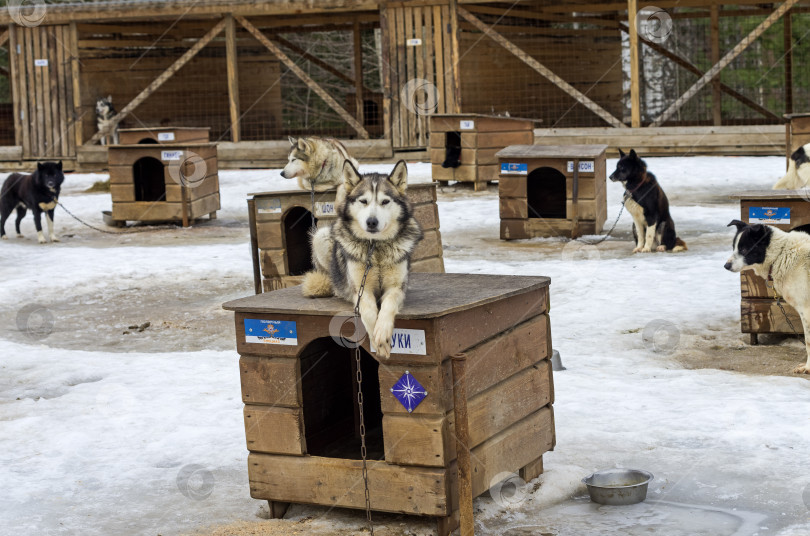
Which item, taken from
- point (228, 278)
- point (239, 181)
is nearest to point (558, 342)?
point (228, 278)

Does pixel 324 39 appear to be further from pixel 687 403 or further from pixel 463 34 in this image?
pixel 687 403

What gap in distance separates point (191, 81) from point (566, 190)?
14.2m

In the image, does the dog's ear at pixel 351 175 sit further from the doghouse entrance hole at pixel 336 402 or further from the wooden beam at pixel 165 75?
the wooden beam at pixel 165 75

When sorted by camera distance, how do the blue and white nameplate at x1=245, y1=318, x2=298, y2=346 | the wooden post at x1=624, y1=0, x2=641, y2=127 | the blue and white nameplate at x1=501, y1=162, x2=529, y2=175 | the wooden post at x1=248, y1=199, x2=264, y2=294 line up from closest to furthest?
1. the blue and white nameplate at x1=245, y1=318, x2=298, y2=346
2. the wooden post at x1=248, y1=199, x2=264, y2=294
3. the blue and white nameplate at x1=501, y1=162, x2=529, y2=175
4. the wooden post at x1=624, y1=0, x2=641, y2=127

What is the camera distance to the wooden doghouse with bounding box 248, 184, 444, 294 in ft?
28.5

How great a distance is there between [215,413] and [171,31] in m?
18.4

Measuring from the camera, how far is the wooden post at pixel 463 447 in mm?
4055

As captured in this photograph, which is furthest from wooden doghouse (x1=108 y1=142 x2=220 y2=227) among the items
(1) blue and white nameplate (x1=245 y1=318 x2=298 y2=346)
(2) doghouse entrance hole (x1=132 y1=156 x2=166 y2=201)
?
(1) blue and white nameplate (x1=245 y1=318 x2=298 y2=346)

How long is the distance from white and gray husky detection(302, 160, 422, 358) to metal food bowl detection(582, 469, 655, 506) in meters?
1.27

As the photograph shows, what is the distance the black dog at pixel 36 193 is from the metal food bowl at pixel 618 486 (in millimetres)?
10213

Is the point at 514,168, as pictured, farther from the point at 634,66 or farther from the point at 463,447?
the point at 463,447

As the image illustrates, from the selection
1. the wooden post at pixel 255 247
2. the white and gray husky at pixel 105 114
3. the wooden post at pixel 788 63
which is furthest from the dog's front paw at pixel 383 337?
the wooden post at pixel 788 63

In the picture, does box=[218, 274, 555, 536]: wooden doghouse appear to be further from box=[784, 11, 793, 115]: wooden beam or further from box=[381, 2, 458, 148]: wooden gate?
box=[784, 11, 793, 115]: wooden beam

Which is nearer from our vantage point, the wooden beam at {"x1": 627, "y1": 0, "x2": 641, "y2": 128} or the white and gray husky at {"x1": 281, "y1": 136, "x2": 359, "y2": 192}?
the white and gray husky at {"x1": 281, "y1": 136, "x2": 359, "y2": 192}
